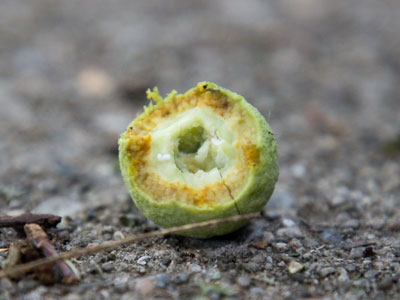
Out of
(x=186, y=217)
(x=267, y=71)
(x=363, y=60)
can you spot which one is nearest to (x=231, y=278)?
(x=186, y=217)

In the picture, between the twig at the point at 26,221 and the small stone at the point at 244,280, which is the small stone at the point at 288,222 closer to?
the small stone at the point at 244,280

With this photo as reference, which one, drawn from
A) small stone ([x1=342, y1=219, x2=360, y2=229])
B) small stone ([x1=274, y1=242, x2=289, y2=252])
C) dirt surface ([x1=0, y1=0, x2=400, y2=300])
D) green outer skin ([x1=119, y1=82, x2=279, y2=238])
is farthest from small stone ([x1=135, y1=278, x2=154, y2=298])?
small stone ([x1=342, y1=219, x2=360, y2=229])

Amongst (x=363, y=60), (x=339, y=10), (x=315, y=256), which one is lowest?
(x=315, y=256)

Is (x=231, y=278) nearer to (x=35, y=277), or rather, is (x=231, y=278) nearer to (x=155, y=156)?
(x=155, y=156)

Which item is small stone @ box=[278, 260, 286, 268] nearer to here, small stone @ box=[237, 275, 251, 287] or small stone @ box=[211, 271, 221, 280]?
small stone @ box=[237, 275, 251, 287]

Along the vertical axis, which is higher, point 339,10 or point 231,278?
point 339,10

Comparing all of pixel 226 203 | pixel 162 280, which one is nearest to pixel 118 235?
pixel 162 280
